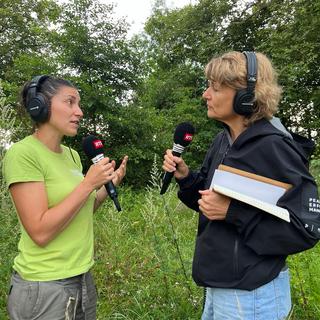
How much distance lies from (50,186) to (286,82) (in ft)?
43.7

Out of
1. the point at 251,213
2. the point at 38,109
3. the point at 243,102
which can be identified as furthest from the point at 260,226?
the point at 38,109

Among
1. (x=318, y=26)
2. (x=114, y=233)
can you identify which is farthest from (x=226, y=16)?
(x=114, y=233)

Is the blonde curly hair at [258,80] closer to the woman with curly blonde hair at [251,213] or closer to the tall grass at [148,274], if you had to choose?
the woman with curly blonde hair at [251,213]

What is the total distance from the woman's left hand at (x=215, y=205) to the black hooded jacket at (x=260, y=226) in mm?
27

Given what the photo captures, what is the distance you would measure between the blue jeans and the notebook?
41 centimetres

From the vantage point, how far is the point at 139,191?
8.83 m

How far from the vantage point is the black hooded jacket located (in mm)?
1575

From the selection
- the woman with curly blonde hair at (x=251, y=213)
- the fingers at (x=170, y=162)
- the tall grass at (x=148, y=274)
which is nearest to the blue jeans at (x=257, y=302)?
the woman with curly blonde hair at (x=251, y=213)

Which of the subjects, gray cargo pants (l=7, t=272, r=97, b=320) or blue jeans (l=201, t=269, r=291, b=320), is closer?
blue jeans (l=201, t=269, r=291, b=320)

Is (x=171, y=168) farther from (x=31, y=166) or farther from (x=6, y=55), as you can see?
(x=6, y=55)

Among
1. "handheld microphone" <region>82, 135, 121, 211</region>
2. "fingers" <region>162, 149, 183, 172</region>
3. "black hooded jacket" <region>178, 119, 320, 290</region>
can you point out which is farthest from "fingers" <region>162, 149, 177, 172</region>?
"black hooded jacket" <region>178, 119, 320, 290</region>

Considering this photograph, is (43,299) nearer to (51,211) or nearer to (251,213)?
(51,211)

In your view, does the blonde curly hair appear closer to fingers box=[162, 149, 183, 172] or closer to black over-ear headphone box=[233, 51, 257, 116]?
black over-ear headphone box=[233, 51, 257, 116]

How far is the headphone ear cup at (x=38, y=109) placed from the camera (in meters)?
2.06
